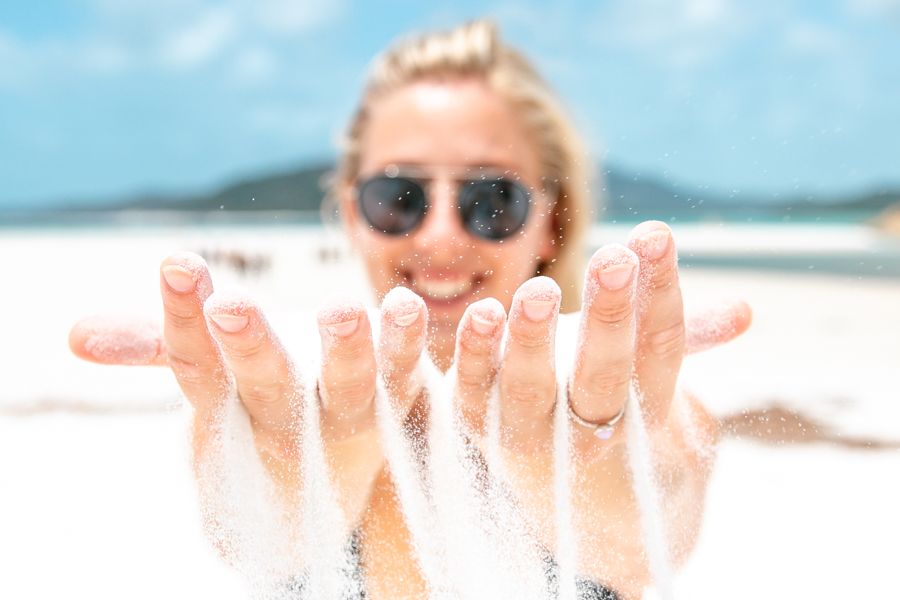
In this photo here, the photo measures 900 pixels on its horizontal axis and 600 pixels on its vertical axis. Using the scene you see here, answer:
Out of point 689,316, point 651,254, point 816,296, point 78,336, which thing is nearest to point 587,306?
point 651,254

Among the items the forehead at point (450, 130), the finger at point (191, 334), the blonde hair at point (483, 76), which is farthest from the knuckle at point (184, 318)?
the blonde hair at point (483, 76)

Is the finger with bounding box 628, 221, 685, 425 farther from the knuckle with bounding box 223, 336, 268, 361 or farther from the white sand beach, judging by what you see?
the knuckle with bounding box 223, 336, 268, 361

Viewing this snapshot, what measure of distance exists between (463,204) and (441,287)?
0.84 feet

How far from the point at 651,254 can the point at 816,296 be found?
1340cm

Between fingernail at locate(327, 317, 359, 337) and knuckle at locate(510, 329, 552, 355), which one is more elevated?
fingernail at locate(327, 317, 359, 337)

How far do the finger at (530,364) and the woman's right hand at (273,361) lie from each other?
145mm

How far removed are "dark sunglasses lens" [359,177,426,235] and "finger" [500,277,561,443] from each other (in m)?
0.77

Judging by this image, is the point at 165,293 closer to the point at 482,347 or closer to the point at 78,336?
the point at 78,336

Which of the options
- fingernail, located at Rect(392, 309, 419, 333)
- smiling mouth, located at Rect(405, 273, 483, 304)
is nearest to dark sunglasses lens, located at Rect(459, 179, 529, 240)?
smiling mouth, located at Rect(405, 273, 483, 304)

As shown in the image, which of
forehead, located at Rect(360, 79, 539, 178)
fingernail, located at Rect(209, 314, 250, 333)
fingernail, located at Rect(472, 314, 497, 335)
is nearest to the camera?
fingernail, located at Rect(209, 314, 250, 333)

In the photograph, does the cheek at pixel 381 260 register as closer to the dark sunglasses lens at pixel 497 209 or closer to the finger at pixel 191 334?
the dark sunglasses lens at pixel 497 209

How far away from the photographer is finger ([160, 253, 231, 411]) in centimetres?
114

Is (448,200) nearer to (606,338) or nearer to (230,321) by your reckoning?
(606,338)

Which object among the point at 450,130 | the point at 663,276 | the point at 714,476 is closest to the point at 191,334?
the point at 663,276
